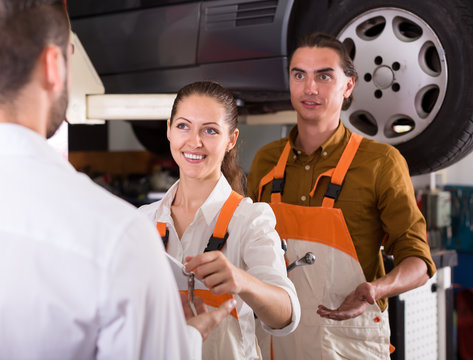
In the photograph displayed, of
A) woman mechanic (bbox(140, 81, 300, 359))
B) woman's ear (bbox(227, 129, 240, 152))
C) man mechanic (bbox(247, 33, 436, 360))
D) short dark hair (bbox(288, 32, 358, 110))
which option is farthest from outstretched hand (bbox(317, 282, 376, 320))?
short dark hair (bbox(288, 32, 358, 110))

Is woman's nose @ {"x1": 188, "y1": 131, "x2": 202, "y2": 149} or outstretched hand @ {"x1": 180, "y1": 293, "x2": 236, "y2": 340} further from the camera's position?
woman's nose @ {"x1": 188, "y1": 131, "x2": 202, "y2": 149}

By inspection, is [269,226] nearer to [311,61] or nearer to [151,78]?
[311,61]

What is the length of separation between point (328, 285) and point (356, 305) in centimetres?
21

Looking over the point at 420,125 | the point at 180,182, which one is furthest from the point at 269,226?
the point at 420,125

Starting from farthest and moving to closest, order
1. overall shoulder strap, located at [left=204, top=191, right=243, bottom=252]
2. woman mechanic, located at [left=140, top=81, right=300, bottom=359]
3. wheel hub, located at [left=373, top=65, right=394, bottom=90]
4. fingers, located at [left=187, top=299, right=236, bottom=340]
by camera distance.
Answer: wheel hub, located at [left=373, top=65, right=394, bottom=90] < overall shoulder strap, located at [left=204, top=191, right=243, bottom=252] < woman mechanic, located at [left=140, top=81, right=300, bottom=359] < fingers, located at [left=187, top=299, right=236, bottom=340]

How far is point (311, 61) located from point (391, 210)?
57 cm

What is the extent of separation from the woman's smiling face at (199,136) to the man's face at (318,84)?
44cm

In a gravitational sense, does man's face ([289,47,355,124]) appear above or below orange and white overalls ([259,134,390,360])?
above

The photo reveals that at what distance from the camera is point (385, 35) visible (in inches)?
93.0

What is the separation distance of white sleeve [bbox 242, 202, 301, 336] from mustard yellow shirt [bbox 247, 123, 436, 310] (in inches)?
18.9

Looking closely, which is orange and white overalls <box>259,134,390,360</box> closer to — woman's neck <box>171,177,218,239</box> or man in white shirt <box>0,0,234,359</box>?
woman's neck <box>171,177,218,239</box>

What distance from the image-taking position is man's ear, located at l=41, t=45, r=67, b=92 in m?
0.81

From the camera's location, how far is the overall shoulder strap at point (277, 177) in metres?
1.96

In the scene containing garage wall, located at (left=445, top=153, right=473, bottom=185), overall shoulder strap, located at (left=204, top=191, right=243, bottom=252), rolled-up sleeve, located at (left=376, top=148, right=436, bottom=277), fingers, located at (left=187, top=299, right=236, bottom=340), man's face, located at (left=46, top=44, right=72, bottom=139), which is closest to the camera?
man's face, located at (left=46, top=44, right=72, bottom=139)
